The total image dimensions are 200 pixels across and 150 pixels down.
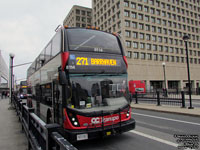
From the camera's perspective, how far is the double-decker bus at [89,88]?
4910 mm

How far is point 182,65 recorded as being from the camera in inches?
2341

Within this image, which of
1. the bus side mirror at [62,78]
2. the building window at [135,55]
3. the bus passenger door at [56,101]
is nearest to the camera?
the bus side mirror at [62,78]

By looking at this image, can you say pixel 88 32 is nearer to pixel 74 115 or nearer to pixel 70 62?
pixel 70 62

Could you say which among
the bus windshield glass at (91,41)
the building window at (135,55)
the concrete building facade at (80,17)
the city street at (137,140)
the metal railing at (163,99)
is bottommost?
→ the city street at (137,140)

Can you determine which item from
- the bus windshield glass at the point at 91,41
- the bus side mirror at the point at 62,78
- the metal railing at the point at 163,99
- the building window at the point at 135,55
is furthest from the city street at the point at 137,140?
the building window at the point at 135,55

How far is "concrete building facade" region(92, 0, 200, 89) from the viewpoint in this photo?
48.8m

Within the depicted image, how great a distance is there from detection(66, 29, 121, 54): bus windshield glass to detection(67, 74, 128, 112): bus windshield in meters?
1.02

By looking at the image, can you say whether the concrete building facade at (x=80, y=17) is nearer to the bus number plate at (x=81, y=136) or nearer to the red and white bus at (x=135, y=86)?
the red and white bus at (x=135, y=86)

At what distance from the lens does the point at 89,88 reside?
17.3 feet

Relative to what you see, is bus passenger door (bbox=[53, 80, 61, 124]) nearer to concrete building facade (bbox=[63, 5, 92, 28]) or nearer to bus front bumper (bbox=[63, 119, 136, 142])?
bus front bumper (bbox=[63, 119, 136, 142])

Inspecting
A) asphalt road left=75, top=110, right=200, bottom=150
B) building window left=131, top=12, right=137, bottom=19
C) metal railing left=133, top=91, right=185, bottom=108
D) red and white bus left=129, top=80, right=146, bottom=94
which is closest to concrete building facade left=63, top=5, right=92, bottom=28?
building window left=131, top=12, right=137, bottom=19

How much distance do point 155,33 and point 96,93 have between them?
53.2m

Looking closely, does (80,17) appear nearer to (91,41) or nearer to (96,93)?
(91,41)

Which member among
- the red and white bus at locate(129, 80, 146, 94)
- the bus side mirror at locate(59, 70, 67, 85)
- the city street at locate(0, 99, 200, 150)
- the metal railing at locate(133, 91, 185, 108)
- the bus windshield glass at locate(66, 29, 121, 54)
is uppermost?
the bus windshield glass at locate(66, 29, 121, 54)
